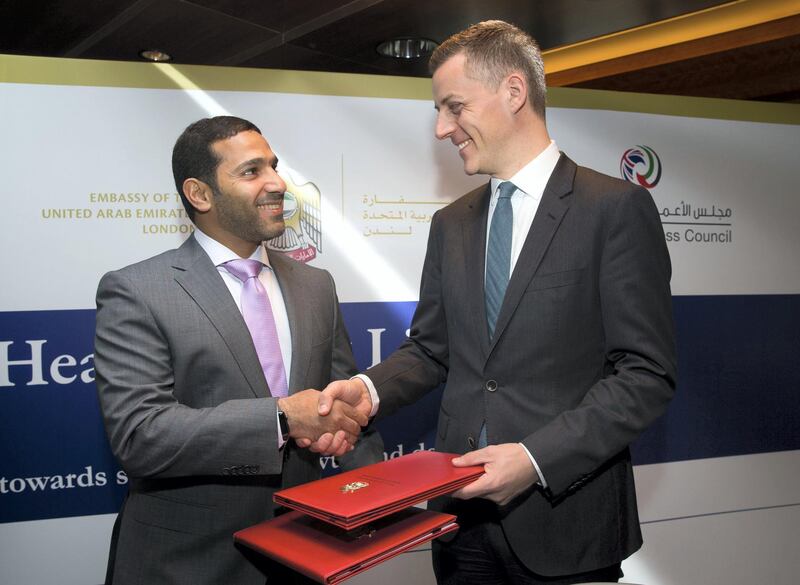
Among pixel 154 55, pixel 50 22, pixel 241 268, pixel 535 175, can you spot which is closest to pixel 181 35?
pixel 154 55

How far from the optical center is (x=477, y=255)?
1.92 m

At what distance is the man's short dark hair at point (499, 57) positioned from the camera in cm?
191

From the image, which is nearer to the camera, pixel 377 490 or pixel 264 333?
pixel 377 490

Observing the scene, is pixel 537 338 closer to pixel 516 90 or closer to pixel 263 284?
pixel 516 90

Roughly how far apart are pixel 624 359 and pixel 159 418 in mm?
1229

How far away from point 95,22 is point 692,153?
3820mm

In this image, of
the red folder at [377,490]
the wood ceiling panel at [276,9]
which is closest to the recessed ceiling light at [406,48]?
the wood ceiling panel at [276,9]

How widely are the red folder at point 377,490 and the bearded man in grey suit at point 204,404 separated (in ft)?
0.86

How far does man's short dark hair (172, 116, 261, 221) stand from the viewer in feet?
6.97

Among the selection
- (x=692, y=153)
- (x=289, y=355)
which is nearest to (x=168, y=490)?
(x=289, y=355)

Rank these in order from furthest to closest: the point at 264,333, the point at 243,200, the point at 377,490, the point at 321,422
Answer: the point at 243,200
the point at 264,333
the point at 321,422
the point at 377,490

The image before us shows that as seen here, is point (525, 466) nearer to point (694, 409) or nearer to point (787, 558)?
point (694, 409)

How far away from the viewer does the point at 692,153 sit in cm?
355

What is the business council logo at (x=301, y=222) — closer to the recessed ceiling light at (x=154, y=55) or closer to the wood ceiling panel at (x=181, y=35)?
the wood ceiling panel at (x=181, y=35)
